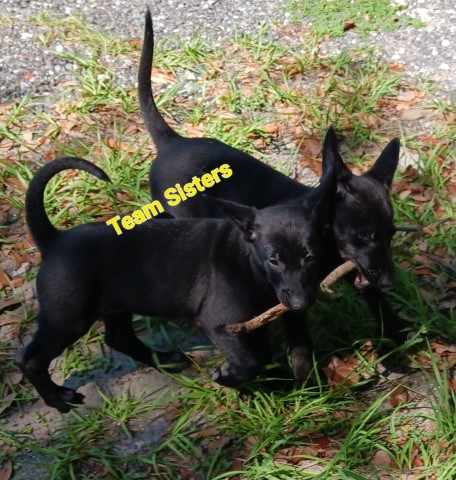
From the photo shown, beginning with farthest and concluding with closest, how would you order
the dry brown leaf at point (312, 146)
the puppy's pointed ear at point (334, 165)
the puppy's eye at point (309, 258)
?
the dry brown leaf at point (312, 146), the puppy's pointed ear at point (334, 165), the puppy's eye at point (309, 258)

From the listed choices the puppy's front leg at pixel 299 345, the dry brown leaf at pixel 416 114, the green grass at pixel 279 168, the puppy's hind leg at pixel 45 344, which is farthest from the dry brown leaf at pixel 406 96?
the puppy's hind leg at pixel 45 344

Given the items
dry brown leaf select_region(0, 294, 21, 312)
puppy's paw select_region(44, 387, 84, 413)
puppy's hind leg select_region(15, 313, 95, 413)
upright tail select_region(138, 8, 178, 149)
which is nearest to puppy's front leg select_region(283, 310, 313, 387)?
puppy's hind leg select_region(15, 313, 95, 413)

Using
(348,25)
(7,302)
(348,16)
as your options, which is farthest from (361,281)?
(348,16)

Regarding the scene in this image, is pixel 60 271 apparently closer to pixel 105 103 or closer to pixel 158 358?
pixel 158 358

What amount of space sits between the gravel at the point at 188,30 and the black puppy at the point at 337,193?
5.24 feet

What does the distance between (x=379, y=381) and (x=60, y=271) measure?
5.27 feet

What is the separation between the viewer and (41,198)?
3.48 m

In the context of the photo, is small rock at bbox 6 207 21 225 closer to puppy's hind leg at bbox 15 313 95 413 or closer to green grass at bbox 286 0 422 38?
puppy's hind leg at bbox 15 313 95 413

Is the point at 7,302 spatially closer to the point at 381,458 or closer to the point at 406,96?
the point at 381,458

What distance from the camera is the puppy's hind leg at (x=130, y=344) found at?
3.93m

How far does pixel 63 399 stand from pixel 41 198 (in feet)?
3.23

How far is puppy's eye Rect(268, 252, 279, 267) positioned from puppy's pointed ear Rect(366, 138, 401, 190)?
2.32 feet

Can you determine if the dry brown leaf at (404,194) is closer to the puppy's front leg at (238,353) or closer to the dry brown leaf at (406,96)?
the dry brown leaf at (406,96)

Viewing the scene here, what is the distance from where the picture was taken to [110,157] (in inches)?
200
